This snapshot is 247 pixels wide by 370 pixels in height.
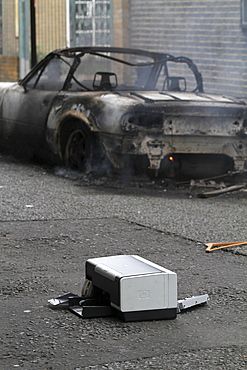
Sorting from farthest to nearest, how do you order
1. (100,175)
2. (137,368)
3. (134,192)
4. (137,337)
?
(100,175)
(134,192)
(137,337)
(137,368)

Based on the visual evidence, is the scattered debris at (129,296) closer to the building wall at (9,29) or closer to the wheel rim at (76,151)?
the wheel rim at (76,151)

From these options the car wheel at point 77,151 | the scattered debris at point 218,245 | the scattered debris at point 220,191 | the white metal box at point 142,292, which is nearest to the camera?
the white metal box at point 142,292

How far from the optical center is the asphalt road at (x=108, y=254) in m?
3.74

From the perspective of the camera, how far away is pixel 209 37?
47.7ft

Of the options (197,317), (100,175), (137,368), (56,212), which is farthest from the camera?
(100,175)

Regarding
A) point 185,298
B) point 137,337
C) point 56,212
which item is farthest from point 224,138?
point 137,337

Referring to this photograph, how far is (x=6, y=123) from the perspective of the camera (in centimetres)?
1091

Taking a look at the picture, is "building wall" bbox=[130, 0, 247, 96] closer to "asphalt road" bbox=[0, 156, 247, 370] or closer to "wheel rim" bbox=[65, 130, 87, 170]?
"wheel rim" bbox=[65, 130, 87, 170]

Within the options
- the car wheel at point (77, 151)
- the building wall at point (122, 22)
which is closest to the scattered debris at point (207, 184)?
the car wheel at point (77, 151)

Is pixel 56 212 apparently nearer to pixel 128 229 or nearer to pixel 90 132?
pixel 128 229

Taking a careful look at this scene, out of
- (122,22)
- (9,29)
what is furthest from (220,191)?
(9,29)

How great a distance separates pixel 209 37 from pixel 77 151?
5872mm

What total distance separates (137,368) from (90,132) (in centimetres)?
567

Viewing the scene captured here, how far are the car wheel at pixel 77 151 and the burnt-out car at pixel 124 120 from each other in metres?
0.01
